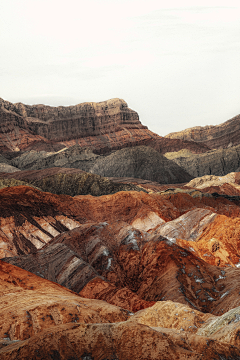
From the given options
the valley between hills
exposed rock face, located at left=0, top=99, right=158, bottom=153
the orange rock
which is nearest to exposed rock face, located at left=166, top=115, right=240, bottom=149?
exposed rock face, located at left=0, top=99, right=158, bottom=153

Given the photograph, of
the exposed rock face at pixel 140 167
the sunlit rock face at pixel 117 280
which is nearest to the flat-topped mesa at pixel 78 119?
the exposed rock face at pixel 140 167

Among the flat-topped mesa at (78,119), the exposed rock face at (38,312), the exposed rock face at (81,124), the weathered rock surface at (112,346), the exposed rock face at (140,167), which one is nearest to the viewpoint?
the weathered rock surface at (112,346)

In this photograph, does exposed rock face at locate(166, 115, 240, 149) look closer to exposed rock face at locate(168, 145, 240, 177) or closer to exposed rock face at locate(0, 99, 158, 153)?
exposed rock face at locate(0, 99, 158, 153)

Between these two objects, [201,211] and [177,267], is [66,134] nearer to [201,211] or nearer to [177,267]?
[201,211]

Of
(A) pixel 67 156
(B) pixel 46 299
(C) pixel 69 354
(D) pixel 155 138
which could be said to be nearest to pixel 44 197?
(B) pixel 46 299

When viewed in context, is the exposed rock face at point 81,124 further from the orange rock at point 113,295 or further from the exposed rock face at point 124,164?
the orange rock at point 113,295

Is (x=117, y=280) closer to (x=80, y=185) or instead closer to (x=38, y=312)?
(x=38, y=312)

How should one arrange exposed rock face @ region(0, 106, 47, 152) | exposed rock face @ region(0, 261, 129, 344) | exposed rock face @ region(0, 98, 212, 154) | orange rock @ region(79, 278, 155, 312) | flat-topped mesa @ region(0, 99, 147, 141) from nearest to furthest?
exposed rock face @ region(0, 261, 129, 344), orange rock @ region(79, 278, 155, 312), exposed rock face @ region(0, 106, 47, 152), exposed rock face @ region(0, 98, 212, 154), flat-topped mesa @ region(0, 99, 147, 141)
